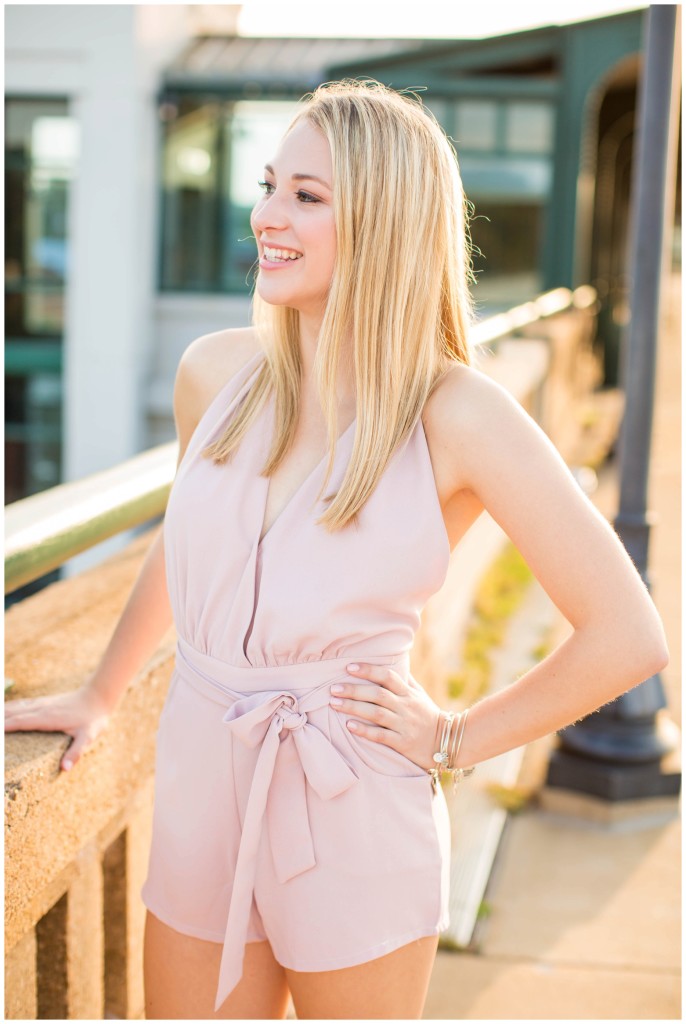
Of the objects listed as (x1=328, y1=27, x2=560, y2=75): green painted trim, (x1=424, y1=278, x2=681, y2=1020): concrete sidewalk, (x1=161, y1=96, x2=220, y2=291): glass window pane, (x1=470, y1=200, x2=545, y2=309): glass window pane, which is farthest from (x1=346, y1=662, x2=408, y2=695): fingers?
(x1=161, y1=96, x2=220, y2=291): glass window pane

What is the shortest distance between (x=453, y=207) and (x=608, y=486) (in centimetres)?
862

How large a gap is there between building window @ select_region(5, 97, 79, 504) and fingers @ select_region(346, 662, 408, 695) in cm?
1790

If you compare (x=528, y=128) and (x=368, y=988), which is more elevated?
(x=528, y=128)

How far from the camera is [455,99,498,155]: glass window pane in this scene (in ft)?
54.1

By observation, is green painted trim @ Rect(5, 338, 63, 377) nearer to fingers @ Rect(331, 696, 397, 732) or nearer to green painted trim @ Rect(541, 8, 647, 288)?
green painted trim @ Rect(541, 8, 647, 288)

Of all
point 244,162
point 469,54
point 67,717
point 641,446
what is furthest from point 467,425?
point 244,162

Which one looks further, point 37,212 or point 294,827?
point 37,212

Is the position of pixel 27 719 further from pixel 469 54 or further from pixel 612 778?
pixel 469 54

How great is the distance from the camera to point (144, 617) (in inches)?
85.5

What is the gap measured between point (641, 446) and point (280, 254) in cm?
296

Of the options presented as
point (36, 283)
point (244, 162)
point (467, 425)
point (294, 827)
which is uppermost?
point (244, 162)

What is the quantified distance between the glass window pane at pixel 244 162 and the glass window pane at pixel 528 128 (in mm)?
3266

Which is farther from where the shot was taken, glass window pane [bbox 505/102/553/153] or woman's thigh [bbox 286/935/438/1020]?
glass window pane [bbox 505/102/553/153]

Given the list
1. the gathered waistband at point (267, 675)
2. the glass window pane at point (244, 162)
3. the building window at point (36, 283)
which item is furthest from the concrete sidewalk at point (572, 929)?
the building window at point (36, 283)
